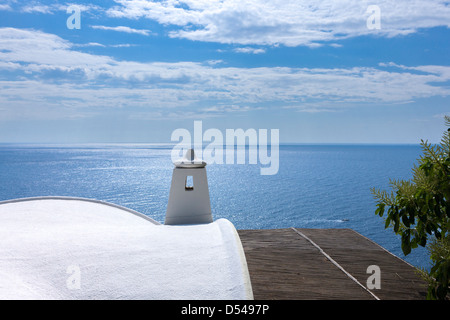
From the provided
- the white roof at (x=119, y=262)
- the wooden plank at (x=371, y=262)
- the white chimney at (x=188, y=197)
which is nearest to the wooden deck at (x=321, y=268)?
the wooden plank at (x=371, y=262)

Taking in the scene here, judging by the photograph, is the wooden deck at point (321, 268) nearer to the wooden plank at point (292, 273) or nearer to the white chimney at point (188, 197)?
the wooden plank at point (292, 273)

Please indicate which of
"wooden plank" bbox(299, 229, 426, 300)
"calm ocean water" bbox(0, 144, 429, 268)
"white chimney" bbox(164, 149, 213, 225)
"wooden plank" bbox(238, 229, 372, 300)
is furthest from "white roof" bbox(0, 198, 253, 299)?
"calm ocean water" bbox(0, 144, 429, 268)

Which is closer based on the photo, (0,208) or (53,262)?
(53,262)

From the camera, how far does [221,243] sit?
5246 millimetres

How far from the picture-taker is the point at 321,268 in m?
4.94

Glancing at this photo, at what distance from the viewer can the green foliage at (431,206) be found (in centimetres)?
269

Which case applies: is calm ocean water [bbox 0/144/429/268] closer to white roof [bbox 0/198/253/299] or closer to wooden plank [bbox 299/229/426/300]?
wooden plank [bbox 299/229/426/300]

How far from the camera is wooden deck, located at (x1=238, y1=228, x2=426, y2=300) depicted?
415cm

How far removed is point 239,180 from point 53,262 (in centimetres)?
6967

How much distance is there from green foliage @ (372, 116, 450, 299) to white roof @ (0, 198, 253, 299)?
1.79 meters

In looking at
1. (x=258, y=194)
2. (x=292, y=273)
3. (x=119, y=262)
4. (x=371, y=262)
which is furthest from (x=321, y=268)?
(x=258, y=194)
